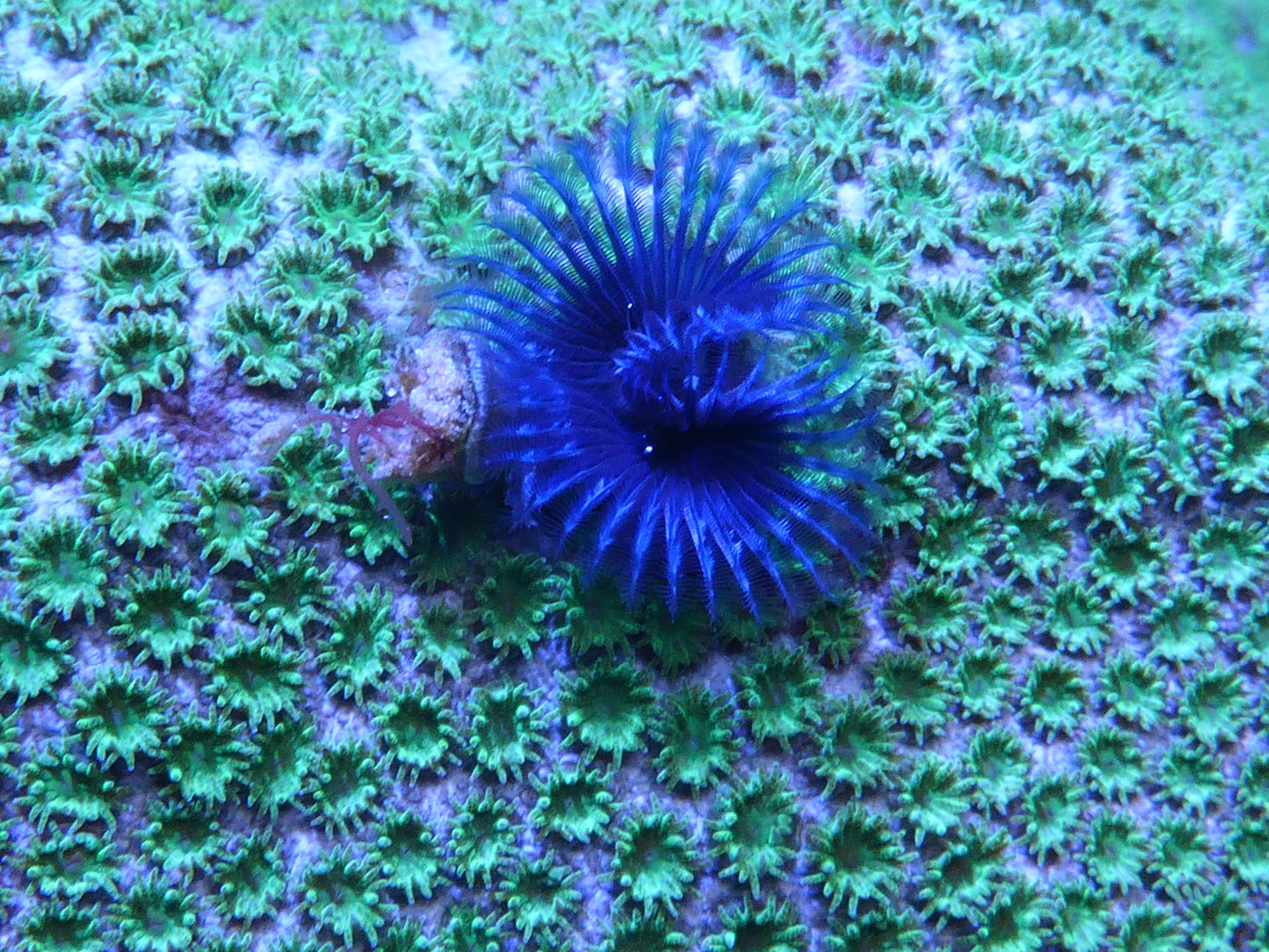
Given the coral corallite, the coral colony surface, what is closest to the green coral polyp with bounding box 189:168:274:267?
the coral colony surface

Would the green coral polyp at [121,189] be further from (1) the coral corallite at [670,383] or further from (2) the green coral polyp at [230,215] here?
(1) the coral corallite at [670,383]

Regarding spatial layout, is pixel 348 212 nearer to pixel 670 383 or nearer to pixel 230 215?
pixel 230 215

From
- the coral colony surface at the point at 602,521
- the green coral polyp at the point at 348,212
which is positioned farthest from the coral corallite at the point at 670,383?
the green coral polyp at the point at 348,212

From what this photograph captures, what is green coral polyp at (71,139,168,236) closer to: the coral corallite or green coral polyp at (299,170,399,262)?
green coral polyp at (299,170,399,262)

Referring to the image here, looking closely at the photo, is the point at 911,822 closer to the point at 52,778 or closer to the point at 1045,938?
the point at 1045,938

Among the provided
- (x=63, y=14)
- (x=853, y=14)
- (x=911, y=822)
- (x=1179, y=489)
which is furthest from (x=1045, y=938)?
(x=63, y=14)

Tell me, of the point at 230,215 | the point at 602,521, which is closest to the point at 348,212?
the point at 230,215
